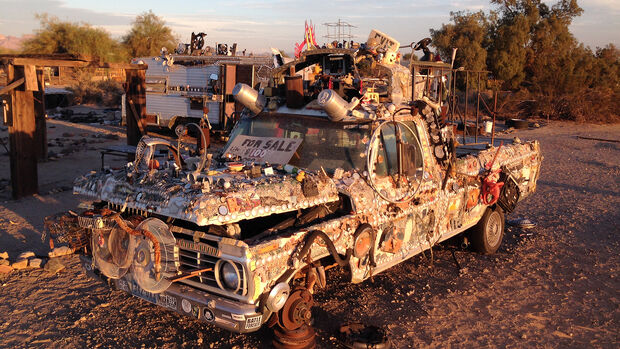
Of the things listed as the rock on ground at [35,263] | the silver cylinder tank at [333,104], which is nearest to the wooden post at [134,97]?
the rock on ground at [35,263]

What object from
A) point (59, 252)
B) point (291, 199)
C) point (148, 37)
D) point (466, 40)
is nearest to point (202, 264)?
point (291, 199)

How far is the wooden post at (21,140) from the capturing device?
11.0m

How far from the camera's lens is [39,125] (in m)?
13.5

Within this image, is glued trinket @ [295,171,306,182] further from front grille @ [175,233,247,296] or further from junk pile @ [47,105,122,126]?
junk pile @ [47,105,122,126]

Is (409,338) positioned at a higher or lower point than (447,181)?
lower

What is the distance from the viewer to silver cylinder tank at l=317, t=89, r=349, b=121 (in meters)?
5.40

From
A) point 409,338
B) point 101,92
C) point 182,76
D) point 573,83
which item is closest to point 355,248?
point 409,338

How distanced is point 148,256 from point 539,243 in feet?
20.6

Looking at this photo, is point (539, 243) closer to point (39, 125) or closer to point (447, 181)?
point (447, 181)

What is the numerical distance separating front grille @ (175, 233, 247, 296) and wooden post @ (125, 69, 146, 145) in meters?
9.04

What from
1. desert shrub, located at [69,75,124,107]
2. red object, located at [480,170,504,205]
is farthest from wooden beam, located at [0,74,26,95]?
desert shrub, located at [69,75,124,107]

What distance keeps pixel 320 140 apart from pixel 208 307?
2329 mm

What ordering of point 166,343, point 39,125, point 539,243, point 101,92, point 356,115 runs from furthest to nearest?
point 101,92 < point 39,125 < point 539,243 < point 356,115 < point 166,343

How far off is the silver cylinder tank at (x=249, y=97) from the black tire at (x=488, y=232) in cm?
359
